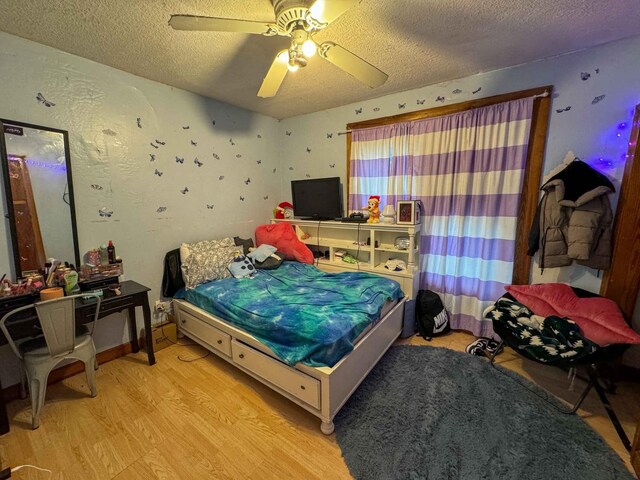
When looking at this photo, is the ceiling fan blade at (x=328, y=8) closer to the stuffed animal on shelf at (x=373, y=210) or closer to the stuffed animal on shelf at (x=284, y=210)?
the stuffed animal on shelf at (x=373, y=210)

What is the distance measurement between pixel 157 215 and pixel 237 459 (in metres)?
2.17

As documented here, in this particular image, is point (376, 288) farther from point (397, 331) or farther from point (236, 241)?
point (236, 241)

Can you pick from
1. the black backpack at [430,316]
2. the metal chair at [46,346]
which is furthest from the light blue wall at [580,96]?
the metal chair at [46,346]

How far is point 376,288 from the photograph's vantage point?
230cm

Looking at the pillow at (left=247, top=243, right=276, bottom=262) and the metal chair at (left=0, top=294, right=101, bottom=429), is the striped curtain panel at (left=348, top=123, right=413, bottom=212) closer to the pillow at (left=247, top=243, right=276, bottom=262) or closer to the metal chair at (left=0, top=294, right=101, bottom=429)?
the pillow at (left=247, top=243, right=276, bottom=262)

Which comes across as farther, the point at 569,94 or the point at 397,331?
the point at 397,331

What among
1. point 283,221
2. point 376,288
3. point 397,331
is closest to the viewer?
point 376,288

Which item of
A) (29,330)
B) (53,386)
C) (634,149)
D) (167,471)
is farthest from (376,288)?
(53,386)

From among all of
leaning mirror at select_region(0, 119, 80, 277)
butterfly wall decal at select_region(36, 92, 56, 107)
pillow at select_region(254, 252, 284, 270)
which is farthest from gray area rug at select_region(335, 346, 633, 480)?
butterfly wall decal at select_region(36, 92, 56, 107)

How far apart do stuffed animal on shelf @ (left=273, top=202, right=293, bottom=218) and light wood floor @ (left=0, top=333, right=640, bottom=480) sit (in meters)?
2.02

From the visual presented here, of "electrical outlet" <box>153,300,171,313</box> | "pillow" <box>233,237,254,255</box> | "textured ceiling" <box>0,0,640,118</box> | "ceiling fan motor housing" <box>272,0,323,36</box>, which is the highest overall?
"textured ceiling" <box>0,0,640,118</box>

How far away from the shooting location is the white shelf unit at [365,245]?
271 centimetres

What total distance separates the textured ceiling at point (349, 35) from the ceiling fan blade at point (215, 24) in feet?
1.10

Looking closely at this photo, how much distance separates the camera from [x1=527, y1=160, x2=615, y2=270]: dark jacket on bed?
6.61 ft
